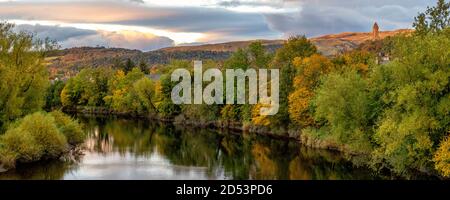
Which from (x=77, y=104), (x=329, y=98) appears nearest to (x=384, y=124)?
(x=329, y=98)

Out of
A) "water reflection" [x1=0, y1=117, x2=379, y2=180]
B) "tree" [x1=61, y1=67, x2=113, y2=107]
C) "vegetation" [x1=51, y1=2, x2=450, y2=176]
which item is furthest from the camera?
"tree" [x1=61, y1=67, x2=113, y2=107]

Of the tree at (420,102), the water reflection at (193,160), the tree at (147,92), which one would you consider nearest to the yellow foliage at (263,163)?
the water reflection at (193,160)

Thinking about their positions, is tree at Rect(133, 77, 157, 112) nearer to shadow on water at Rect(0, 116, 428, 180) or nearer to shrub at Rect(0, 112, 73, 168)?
shadow on water at Rect(0, 116, 428, 180)

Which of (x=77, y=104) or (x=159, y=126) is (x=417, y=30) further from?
(x=77, y=104)

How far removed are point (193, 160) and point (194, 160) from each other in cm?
10

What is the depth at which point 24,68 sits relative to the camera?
4309cm

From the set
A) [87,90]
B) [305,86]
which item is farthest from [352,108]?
[87,90]

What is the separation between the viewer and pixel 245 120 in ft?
205

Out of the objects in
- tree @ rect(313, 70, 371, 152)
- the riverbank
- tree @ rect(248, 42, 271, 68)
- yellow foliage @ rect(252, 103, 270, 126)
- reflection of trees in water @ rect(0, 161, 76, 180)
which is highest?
tree @ rect(248, 42, 271, 68)

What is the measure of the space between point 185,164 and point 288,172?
304 inches

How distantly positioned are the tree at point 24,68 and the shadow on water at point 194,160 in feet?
20.3

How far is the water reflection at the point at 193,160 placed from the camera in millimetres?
33469

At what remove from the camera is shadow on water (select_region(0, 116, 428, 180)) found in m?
33.5

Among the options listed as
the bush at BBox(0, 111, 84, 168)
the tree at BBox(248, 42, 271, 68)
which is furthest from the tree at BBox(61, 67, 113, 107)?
the bush at BBox(0, 111, 84, 168)
